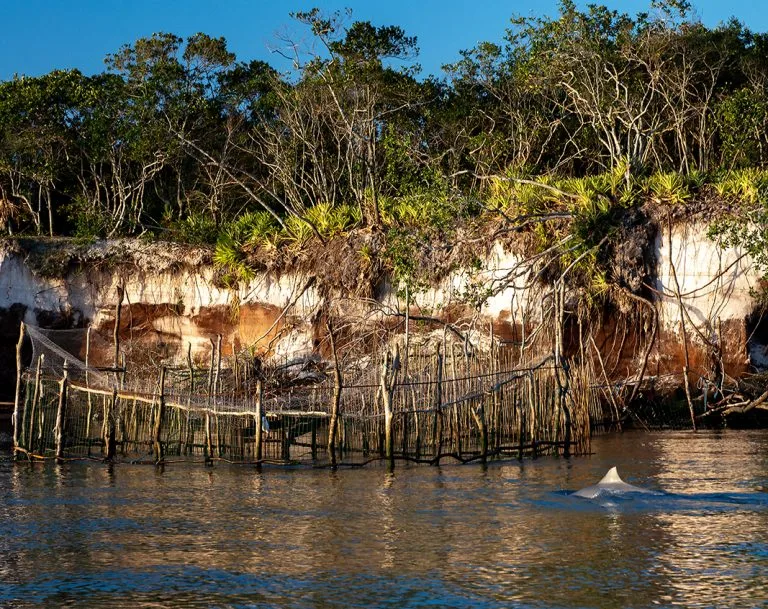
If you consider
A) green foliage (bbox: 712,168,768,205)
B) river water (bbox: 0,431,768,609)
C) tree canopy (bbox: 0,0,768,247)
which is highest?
tree canopy (bbox: 0,0,768,247)

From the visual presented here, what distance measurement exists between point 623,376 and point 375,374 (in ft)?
24.1

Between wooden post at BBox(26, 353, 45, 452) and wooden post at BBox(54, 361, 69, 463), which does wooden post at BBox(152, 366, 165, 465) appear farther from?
wooden post at BBox(26, 353, 45, 452)

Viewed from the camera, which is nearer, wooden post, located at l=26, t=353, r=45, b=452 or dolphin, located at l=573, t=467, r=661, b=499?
dolphin, located at l=573, t=467, r=661, b=499

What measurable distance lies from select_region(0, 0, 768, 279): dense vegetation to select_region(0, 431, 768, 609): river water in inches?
366

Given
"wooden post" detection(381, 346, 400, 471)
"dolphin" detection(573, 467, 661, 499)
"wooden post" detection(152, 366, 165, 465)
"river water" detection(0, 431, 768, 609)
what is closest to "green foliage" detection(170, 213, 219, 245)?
"wooden post" detection(152, 366, 165, 465)

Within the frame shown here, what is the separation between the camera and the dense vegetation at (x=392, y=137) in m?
23.5

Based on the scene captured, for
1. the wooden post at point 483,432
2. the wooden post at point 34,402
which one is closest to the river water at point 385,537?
the wooden post at point 483,432

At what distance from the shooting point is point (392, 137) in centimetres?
2431

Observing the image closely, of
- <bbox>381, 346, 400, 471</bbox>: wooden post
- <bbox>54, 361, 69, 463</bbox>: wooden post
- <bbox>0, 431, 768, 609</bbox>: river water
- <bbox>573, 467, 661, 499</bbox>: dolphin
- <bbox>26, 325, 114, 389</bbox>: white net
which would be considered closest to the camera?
<bbox>0, 431, 768, 609</bbox>: river water

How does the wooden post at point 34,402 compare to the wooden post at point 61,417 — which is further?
the wooden post at point 34,402

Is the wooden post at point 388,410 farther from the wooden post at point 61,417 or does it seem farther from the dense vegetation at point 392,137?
the dense vegetation at point 392,137

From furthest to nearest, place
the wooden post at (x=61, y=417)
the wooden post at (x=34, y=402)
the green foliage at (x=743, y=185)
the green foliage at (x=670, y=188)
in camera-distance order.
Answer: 1. the green foliage at (x=670, y=188)
2. the green foliage at (x=743, y=185)
3. the wooden post at (x=34, y=402)
4. the wooden post at (x=61, y=417)

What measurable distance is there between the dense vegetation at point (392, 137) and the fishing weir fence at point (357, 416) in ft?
20.6

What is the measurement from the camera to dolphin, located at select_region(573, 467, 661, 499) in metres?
12.1
